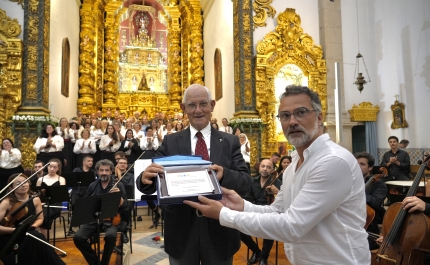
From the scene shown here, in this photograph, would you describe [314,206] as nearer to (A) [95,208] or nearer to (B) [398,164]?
(A) [95,208]

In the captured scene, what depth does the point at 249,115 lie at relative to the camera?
39.1ft

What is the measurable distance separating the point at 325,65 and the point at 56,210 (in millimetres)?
10299

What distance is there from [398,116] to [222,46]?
24.0 feet

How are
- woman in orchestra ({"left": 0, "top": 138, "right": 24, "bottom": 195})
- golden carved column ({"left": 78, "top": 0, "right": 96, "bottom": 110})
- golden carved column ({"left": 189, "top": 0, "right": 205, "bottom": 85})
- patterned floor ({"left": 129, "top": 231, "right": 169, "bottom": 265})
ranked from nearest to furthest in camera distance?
patterned floor ({"left": 129, "top": 231, "right": 169, "bottom": 265}) → woman in orchestra ({"left": 0, "top": 138, "right": 24, "bottom": 195}) → golden carved column ({"left": 78, "top": 0, "right": 96, "bottom": 110}) → golden carved column ({"left": 189, "top": 0, "right": 205, "bottom": 85})

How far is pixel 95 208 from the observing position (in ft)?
14.4

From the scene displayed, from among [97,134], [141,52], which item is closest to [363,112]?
[97,134]

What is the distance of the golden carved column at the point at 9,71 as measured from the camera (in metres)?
10.2

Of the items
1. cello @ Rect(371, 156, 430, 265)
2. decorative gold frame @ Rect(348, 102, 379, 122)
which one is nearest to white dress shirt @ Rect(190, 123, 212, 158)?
cello @ Rect(371, 156, 430, 265)

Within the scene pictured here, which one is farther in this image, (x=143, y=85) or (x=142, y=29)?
(x=142, y=29)

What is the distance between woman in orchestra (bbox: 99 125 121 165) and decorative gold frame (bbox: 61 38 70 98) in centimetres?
412

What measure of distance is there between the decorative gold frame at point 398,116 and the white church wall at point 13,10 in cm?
1294

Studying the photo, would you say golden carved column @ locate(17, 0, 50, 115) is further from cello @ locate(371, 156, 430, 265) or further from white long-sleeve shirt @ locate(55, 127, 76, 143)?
cello @ locate(371, 156, 430, 265)

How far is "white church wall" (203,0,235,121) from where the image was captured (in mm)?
13312

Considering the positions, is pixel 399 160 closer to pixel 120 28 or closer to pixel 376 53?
pixel 376 53
